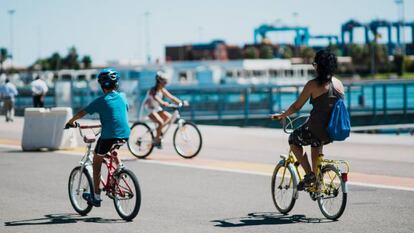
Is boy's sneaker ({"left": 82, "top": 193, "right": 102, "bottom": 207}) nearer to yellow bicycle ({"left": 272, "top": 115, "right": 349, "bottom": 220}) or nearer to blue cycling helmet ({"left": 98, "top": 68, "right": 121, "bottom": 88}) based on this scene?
blue cycling helmet ({"left": 98, "top": 68, "right": 121, "bottom": 88})

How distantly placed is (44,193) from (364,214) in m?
4.64

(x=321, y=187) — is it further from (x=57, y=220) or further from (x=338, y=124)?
(x=57, y=220)

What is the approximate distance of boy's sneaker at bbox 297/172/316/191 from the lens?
996cm

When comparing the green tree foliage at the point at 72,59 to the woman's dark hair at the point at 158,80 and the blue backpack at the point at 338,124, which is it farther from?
the blue backpack at the point at 338,124

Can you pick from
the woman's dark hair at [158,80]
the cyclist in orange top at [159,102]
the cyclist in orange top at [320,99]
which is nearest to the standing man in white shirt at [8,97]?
the cyclist in orange top at [159,102]

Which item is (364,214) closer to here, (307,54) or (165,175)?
(165,175)

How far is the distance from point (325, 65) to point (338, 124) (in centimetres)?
61

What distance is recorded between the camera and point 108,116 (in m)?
10.2

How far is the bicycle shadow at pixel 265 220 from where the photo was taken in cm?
1016

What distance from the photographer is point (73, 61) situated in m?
197

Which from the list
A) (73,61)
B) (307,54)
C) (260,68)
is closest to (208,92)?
(260,68)

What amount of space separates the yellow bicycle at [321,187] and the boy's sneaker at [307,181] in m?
0.03

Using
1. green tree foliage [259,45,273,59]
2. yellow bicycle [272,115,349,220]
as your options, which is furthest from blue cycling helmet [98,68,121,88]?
green tree foliage [259,45,273,59]

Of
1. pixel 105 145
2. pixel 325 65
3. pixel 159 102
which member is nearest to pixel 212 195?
pixel 105 145
